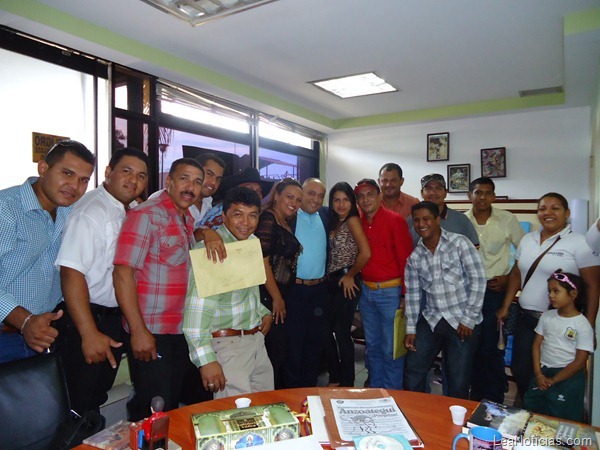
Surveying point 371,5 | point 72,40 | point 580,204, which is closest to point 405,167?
point 580,204

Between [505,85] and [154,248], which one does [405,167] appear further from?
[154,248]

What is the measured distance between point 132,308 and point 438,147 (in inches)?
218

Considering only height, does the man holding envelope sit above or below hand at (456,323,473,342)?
above

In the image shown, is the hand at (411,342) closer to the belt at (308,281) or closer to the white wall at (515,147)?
the belt at (308,281)

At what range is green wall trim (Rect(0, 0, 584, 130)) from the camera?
3031 mm

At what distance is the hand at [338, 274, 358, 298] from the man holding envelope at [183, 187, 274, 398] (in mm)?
989

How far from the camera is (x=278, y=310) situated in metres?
2.48

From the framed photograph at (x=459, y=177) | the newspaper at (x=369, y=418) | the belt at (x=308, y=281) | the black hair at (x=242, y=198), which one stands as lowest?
the newspaper at (x=369, y=418)

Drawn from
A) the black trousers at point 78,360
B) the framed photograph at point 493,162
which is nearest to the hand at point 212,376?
the black trousers at point 78,360

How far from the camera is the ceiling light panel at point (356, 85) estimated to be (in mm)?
4668

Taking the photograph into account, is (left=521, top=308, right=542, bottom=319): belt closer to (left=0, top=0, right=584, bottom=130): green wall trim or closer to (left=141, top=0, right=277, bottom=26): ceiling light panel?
(left=0, top=0, right=584, bottom=130): green wall trim

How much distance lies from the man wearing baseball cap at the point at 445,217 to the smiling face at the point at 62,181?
82.4 inches

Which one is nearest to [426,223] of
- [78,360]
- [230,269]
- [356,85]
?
A: [230,269]

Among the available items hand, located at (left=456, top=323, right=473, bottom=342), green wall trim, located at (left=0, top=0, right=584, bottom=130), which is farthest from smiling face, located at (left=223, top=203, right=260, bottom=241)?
green wall trim, located at (left=0, top=0, right=584, bottom=130)
